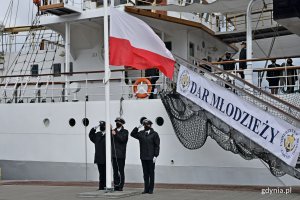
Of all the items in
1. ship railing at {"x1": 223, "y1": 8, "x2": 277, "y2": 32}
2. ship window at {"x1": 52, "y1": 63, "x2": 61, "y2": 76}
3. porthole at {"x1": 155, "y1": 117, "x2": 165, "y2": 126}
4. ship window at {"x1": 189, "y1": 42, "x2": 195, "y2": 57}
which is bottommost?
porthole at {"x1": 155, "y1": 117, "x2": 165, "y2": 126}

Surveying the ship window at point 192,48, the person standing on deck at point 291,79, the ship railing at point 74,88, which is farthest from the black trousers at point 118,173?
the ship window at point 192,48

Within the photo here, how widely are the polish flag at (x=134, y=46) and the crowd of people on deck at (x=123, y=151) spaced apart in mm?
1378

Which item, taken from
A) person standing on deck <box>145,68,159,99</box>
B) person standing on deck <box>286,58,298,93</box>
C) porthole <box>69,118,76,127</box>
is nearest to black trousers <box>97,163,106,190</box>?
person standing on deck <box>145,68,159,99</box>

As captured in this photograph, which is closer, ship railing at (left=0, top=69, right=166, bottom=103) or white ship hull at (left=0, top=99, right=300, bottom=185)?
white ship hull at (left=0, top=99, right=300, bottom=185)

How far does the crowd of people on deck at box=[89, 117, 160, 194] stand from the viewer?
37.4 ft

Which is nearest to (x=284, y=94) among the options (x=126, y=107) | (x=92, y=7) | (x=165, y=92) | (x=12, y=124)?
(x=165, y=92)

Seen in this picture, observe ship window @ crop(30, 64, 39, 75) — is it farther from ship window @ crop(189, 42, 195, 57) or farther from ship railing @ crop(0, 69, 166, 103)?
ship window @ crop(189, 42, 195, 57)

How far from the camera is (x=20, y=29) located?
2402 centimetres

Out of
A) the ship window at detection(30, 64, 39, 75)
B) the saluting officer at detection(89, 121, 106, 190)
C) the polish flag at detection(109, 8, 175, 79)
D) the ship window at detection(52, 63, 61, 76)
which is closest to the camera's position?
the polish flag at detection(109, 8, 175, 79)

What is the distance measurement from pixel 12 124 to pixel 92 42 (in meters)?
4.04

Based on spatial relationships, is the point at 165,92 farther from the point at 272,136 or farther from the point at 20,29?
the point at 20,29

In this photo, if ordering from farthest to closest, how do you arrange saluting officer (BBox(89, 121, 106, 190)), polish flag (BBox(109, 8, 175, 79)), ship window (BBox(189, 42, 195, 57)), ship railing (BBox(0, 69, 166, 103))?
ship window (BBox(189, 42, 195, 57)) → ship railing (BBox(0, 69, 166, 103)) → saluting officer (BBox(89, 121, 106, 190)) → polish flag (BBox(109, 8, 175, 79))

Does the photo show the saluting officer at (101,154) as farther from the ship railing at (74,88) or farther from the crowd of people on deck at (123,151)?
the ship railing at (74,88)

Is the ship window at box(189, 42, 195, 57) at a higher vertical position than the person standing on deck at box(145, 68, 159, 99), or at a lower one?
higher
